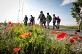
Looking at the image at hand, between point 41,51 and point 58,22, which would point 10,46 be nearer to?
point 41,51

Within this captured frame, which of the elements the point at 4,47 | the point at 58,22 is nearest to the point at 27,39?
the point at 4,47

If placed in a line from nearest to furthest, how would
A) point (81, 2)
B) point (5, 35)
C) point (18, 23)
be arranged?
point (5, 35) → point (18, 23) → point (81, 2)

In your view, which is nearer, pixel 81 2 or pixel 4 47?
pixel 4 47

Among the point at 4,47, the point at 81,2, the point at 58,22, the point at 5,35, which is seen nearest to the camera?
the point at 4,47

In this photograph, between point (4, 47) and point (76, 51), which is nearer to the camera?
point (4, 47)

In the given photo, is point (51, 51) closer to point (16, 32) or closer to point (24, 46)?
point (24, 46)

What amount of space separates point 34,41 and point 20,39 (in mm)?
419

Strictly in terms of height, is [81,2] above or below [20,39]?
above

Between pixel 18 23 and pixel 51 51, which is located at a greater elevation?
pixel 18 23

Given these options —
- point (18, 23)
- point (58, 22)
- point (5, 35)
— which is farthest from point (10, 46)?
point (58, 22)

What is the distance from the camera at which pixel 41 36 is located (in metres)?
8.95

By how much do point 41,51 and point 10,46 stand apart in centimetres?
89

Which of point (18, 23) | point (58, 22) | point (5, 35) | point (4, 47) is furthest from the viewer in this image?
point (58, 22)

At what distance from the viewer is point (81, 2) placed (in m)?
60.8
